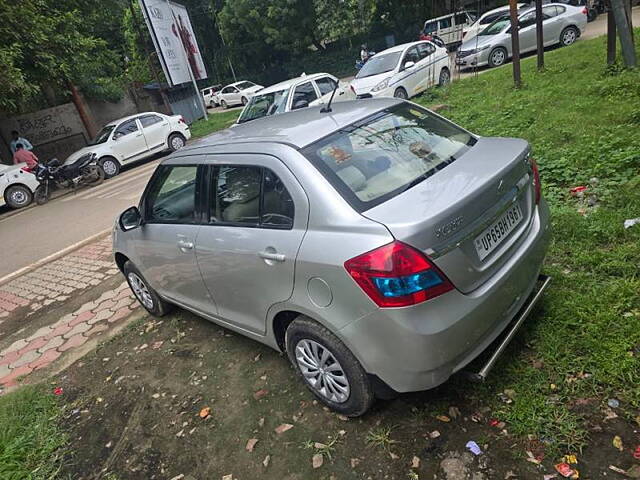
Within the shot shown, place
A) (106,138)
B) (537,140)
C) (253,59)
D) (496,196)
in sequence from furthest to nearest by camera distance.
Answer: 1. (253,59)
2. (106,138)
3. (537,140)
4. (496,196)

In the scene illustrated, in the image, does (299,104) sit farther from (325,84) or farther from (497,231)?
(497,231)

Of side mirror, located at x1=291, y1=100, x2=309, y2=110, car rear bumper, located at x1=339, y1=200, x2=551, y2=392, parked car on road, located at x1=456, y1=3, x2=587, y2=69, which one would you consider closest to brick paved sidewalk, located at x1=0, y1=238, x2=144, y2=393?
car rear bumper, located at x1=339, y1=200, x2=551, y2=392

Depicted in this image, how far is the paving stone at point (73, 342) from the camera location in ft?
14.6

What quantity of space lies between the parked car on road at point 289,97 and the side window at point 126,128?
205 inches

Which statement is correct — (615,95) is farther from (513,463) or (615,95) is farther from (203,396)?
(203,396)

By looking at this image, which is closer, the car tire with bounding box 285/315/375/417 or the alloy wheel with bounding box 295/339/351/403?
the car tire with bounding box 285/315/375/417

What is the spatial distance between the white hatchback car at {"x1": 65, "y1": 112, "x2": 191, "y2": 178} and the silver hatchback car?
1192 centimetres

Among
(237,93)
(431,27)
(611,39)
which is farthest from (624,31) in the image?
(237,93)

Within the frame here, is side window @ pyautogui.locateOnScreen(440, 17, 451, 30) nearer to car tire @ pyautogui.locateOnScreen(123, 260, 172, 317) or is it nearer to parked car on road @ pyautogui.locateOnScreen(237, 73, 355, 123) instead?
parked car on road @ pyautogui.locateOnScreen(237, 73, 355, 123)

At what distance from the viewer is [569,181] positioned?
469cm

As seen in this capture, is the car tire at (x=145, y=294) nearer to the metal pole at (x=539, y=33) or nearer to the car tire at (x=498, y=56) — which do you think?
the metal pole at (x=539, y=33)

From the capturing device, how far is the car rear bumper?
6.83 feet

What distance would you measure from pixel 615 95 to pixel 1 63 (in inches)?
525

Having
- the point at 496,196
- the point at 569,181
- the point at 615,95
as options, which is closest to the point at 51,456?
the point at 496,196
